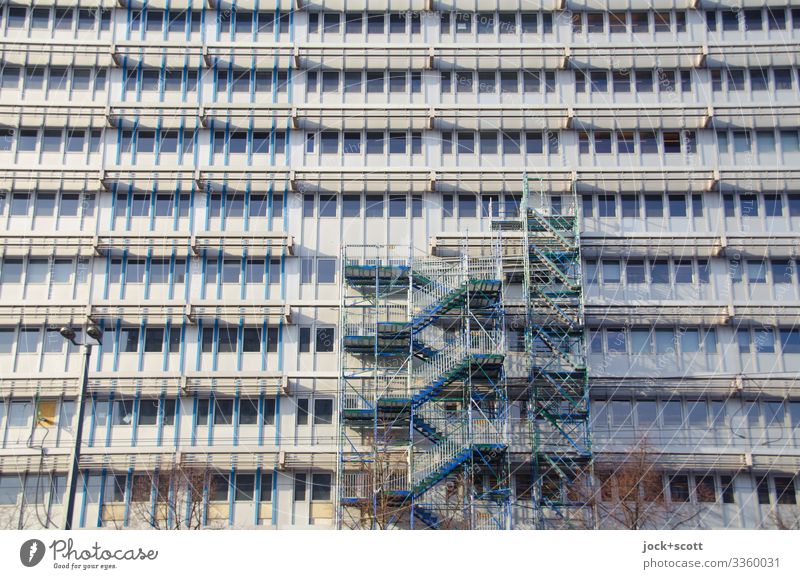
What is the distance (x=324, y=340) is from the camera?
45.2 metres

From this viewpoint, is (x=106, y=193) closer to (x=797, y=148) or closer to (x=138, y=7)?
(x=138, y=7)

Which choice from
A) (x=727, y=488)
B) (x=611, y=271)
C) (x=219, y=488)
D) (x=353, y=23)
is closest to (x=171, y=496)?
(x=219, y=488)

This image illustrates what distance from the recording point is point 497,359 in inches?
1639

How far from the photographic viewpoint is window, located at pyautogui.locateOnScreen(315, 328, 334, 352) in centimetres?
4519

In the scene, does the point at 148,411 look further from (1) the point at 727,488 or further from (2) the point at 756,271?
(2) the point at 756,271

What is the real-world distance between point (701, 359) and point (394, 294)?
14.9 metres

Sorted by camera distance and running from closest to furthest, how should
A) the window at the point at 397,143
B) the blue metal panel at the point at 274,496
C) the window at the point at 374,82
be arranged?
the blue metal panel at the point at 274,496
the window at the point at 397,143
the window at the point at 374,82

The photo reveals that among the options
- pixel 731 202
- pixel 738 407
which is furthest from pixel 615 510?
pixel 731 202

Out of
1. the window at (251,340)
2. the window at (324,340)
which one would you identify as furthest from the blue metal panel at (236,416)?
the window at (324,340)

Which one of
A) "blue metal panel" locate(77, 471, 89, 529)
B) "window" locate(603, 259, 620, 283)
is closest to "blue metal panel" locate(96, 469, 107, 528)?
"blue metal panel" locate(77, 471, 89, 529)

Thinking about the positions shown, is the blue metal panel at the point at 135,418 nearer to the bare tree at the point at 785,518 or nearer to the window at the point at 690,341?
the window at the point at 690,341

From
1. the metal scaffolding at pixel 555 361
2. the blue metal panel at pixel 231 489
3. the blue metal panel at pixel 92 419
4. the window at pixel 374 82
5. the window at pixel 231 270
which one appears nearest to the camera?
the metal scaffolding at pixel 555 361

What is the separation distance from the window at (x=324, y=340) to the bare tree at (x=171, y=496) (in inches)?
Answer: 301

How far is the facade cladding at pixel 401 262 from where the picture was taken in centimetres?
4284
